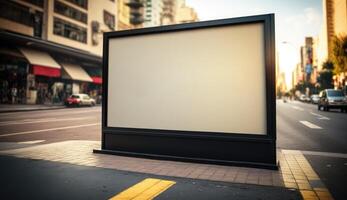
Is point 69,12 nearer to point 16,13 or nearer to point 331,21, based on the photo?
point 16,13

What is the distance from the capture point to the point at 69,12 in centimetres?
3853

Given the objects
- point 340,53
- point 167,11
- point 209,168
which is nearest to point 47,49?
point 209,168

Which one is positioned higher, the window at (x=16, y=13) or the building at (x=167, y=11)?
the building at (x=167, y=11)

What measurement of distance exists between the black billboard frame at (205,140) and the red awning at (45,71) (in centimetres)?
2513

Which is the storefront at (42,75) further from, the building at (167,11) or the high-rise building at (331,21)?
the building at (167,11)

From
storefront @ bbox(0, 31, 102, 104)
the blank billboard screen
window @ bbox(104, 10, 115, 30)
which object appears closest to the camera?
the blank billboard screen

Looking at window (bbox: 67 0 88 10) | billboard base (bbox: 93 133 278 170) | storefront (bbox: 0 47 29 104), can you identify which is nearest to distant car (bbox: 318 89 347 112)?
billboard base (bbox: 93 133 278 170)

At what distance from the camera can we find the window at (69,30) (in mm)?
35881

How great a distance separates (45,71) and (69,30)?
34.4 feet

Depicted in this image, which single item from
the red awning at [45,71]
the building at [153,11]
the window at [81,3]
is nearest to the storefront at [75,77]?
the red awning at [45,71]

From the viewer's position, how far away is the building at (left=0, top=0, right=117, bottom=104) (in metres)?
28.1

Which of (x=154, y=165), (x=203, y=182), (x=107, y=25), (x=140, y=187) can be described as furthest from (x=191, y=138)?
(x=107, y=25)

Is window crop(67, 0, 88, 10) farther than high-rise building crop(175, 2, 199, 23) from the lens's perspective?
No

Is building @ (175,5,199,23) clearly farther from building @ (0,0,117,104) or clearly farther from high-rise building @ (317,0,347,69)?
building @ (0,0,117,104)
